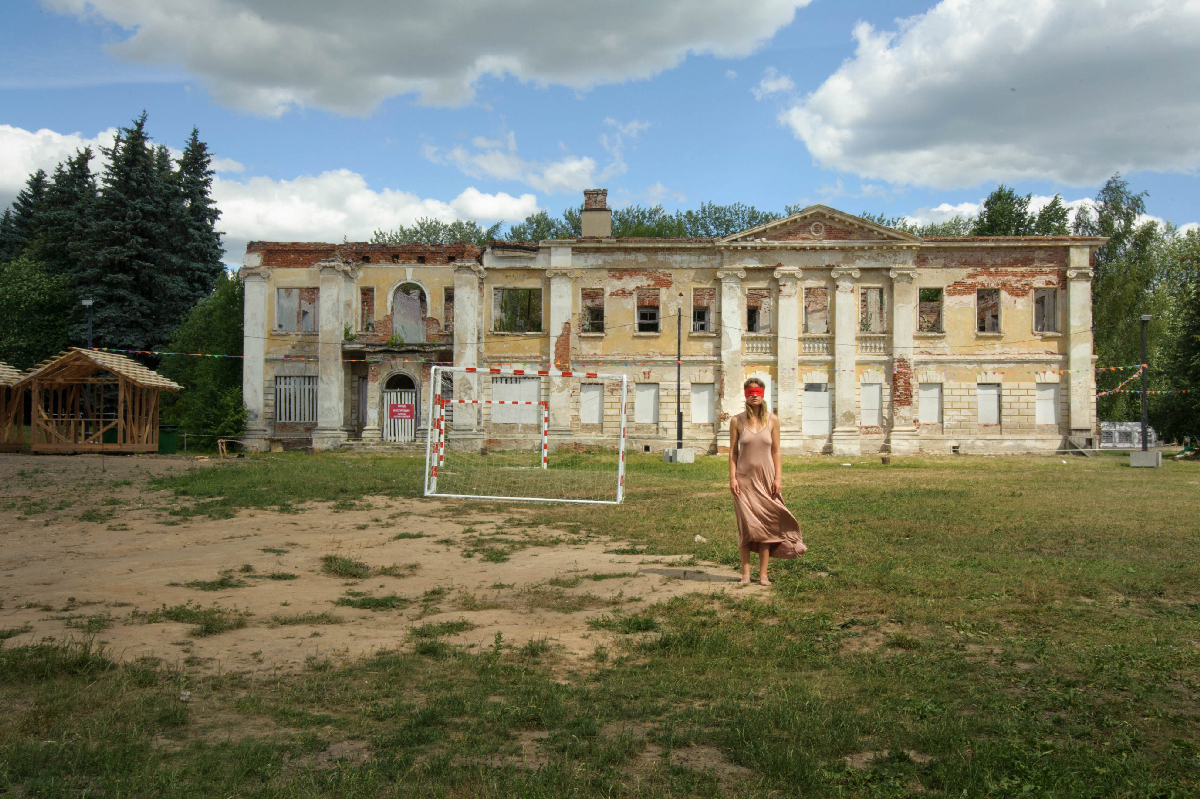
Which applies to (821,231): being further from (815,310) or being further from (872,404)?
(872,404)

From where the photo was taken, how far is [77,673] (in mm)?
4695

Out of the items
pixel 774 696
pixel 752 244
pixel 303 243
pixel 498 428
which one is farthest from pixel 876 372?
pixel 774 696

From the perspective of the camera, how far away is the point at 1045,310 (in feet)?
104

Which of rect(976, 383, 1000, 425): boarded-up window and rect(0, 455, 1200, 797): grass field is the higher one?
rect(976, 383, 1000, 425): boarded-up window

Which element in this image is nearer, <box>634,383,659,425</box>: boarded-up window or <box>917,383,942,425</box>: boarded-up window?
<box>917,383,942,425</box>: boarded-up window

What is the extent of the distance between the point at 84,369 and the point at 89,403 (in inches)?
46.0

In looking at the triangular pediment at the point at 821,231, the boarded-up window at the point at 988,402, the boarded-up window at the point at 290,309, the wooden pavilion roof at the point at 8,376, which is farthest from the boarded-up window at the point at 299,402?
the boarded-up window at the point at 988,402

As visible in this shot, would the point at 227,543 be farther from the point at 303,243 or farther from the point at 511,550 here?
the point at 303,243

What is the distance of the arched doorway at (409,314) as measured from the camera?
3209 centimetres

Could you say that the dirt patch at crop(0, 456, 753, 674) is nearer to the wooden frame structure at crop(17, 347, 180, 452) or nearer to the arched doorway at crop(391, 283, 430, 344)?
the wooden frame structure at crop(17, 347, 180, 452)

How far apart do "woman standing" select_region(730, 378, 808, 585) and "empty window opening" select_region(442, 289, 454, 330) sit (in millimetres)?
24799

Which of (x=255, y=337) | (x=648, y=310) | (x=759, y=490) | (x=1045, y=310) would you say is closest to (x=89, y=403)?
(x=255, y=337)

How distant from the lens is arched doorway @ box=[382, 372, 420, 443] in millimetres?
30781

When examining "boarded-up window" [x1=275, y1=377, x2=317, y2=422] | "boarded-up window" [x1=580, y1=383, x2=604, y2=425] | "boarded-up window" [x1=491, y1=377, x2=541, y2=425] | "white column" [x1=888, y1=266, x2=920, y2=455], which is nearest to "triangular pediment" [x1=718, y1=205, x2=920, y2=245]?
"white column" [x1=888, y1=266, x2=920, y2=455]
